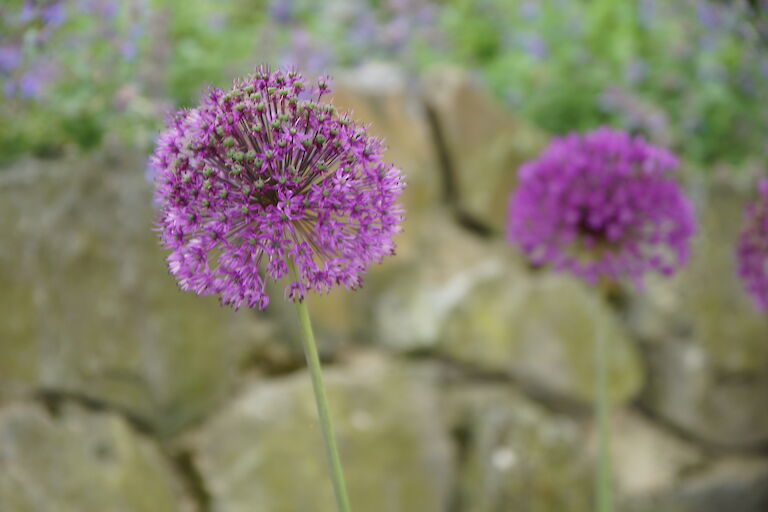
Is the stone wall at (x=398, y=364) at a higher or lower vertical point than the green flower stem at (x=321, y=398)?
higher

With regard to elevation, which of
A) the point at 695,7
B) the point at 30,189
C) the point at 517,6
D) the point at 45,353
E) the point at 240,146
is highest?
the point at 517,6

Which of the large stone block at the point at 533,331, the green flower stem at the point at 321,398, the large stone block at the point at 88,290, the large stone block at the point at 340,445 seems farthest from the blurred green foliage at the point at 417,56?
the green flower stem at the point at 321,398

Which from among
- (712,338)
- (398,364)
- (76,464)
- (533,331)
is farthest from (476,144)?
(76,464)

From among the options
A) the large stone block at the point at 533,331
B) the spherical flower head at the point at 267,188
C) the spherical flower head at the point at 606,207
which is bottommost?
the spherical flower head at the point at 267,188

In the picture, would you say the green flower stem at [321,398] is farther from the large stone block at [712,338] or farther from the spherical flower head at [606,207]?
the large stone block at [712,338]

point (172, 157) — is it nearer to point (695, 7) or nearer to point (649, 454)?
point (649, 454)

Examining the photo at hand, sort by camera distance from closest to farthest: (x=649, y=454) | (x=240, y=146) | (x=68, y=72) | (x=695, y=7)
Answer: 1. (x=240, y=146)
2. (x=68, y=72)
3. (x=649, y=454)
4. (x=695, y=7)

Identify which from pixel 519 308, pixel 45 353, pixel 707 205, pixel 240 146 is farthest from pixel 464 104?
pixel 240 146
